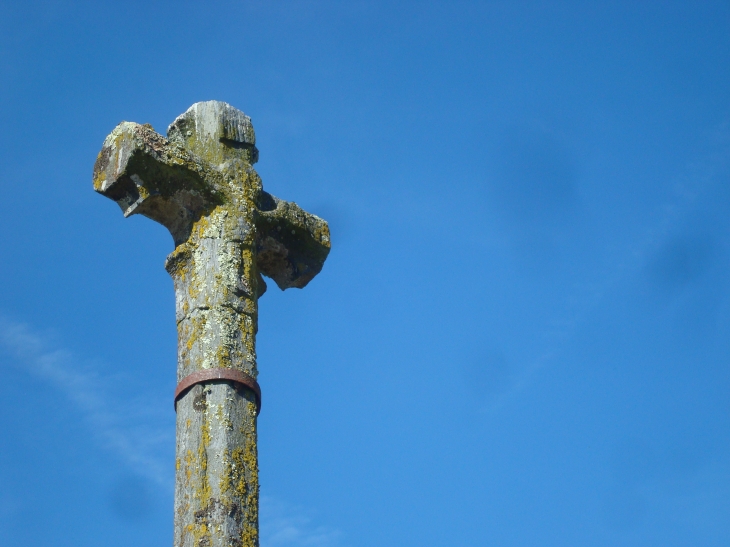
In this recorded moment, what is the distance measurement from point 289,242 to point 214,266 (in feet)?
2.83

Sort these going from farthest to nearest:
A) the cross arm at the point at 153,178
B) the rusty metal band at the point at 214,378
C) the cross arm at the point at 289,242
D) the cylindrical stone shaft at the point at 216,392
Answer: the cross arm at the point at 289,242 → the cross arm at the point at 153,178 → the rusty metal band at the point at 214,378 → the cylindrical stone shaft at the point at 216,392

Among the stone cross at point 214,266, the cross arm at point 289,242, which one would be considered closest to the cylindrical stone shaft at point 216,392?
the stone cross at point 214,266

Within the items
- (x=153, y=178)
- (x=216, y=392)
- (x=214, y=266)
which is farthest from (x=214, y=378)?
(x=153, y=178)

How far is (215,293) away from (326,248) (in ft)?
4.01

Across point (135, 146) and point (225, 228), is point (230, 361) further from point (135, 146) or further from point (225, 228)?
point (135, 146)

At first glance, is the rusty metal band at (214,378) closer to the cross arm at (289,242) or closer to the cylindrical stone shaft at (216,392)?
the cylindrical stone shaft at (216,392)

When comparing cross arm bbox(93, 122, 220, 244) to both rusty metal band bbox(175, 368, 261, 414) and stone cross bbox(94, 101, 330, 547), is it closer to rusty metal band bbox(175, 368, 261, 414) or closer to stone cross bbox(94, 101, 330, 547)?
stone cross bbox(94, 101, 330, 547)

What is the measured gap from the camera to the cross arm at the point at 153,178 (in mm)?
5715

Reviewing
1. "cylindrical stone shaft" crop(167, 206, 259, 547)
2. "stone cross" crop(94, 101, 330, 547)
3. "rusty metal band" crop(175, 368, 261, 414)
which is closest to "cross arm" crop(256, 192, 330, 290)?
"stone cross" crop(94, 101, 330, 547)

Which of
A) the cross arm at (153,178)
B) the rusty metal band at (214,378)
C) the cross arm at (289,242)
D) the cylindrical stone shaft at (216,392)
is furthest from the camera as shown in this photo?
the cross arm at (289,242)

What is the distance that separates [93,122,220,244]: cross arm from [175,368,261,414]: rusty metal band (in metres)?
0.94

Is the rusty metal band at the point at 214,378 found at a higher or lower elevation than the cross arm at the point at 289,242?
lower

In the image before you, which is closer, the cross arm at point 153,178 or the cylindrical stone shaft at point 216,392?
the cylindrical stone shaft at point 216,392

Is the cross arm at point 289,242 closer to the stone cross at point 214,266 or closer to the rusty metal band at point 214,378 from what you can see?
the stone cross at point 214,266
